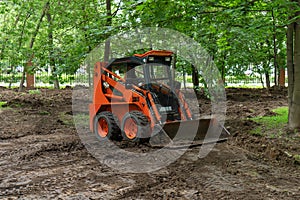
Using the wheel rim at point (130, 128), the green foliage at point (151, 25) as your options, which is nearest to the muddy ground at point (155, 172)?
the wheel rim at point (130, 128)

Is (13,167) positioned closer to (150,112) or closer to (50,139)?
(50,139)

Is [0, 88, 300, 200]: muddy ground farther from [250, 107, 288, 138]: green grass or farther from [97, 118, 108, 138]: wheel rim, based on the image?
[97, 118, 108, 138]: wheel rim

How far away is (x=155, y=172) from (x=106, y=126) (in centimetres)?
273

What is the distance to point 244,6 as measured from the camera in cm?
613

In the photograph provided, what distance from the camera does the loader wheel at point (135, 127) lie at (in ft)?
21.2

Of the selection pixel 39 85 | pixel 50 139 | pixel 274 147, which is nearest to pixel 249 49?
pixel 274 147

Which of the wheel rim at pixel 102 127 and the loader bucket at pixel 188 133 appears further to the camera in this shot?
the wheel rim at pixel 102 127

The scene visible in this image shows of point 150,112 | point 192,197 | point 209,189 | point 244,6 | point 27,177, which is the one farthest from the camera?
point 150,112

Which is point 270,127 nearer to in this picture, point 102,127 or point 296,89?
point 296,89

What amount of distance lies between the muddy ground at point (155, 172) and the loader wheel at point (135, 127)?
0.97ft

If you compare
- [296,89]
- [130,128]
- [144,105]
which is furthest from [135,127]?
[296,89]

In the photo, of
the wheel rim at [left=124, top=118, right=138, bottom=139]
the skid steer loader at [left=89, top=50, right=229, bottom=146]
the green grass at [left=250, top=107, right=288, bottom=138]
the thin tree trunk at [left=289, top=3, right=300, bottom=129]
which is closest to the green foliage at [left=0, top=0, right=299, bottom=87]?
the thin tree trunk at [left=289, top=3, right=300, bottom=129]

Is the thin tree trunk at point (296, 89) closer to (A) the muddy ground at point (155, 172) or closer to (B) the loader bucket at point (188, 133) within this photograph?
(A) the muddy ground at point (155, 172)

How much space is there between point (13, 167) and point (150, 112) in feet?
8.28
